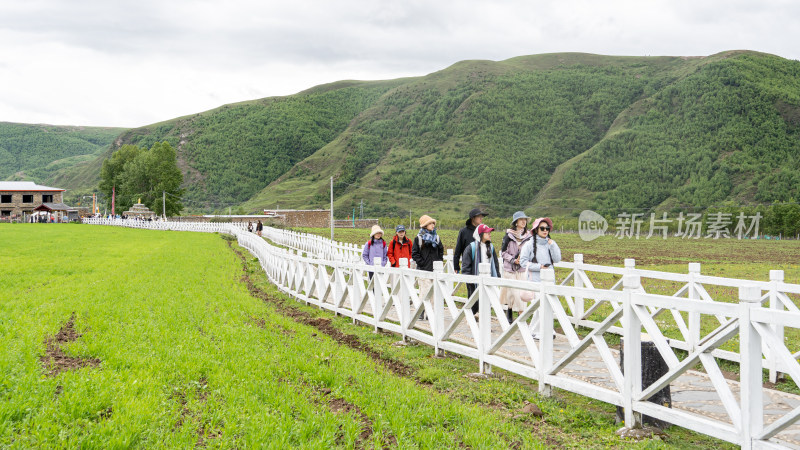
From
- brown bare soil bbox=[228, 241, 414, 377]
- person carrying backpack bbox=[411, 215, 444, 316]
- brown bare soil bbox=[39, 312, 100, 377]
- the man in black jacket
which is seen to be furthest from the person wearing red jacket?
brown bare soil bbox=[39, 312, 100, 377]

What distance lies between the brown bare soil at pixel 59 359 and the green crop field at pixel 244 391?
24 mm

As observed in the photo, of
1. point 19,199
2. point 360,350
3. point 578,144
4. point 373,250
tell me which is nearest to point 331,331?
point 360,350

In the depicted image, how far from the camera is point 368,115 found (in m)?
186

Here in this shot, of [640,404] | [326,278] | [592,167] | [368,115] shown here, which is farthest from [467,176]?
[640,404]

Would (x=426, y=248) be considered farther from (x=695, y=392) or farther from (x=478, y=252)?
(x=695, y=392)

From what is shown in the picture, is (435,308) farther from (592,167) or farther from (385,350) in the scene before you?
(592,167)

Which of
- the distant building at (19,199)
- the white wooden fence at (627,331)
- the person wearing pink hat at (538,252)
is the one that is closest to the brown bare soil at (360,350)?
the white wooden fence at (627,331)

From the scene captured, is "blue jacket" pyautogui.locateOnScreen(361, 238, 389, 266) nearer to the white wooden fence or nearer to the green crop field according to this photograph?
the white wooden fence

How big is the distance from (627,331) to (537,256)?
3.83 m

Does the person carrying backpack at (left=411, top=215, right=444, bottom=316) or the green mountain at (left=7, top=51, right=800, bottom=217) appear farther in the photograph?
the green mountain at (left=7, top=51, right=800, bottom=217)

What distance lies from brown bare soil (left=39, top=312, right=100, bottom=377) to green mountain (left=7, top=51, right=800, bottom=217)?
95159 mm

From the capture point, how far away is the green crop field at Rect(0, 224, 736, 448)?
4.45m

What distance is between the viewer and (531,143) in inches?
5108

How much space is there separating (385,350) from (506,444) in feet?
13.6
